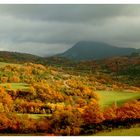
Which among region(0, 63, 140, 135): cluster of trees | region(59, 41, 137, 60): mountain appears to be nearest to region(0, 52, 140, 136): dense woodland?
region(0, 63, 140, 135): cluster of trees

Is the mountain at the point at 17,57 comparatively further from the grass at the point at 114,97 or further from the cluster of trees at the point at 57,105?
the grass at the point at 114,97

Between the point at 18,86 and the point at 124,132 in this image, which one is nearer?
the point at 124,132

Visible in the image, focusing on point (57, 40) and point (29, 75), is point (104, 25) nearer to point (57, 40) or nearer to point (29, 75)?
point (57, 40)

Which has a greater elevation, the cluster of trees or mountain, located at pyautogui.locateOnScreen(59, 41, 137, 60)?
mountain, located at pyautogui.locateOnScreen(59, 41, 137, 60)

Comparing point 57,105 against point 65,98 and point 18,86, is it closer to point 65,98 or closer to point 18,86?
point 65,98

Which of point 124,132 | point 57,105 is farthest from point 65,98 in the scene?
point 124,132

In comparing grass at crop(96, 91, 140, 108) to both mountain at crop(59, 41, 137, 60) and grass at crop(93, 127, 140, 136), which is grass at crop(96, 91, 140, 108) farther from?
mountain at crop(59, 41, 137, 60)
